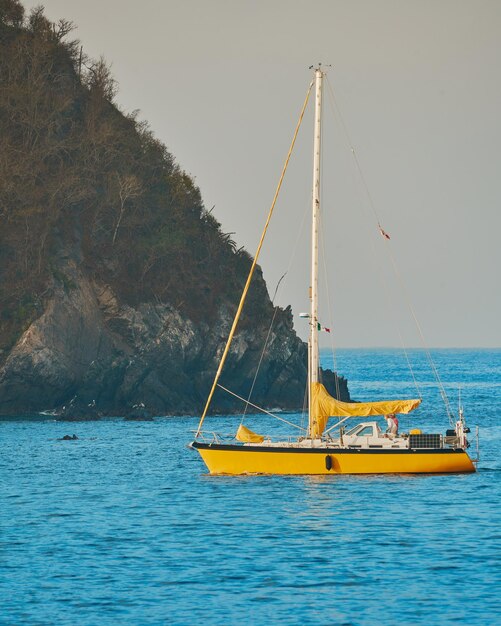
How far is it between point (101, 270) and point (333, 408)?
52.5 meters

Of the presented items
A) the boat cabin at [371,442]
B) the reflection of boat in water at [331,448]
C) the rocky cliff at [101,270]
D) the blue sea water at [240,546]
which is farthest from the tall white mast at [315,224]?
the rocky cliff at [101,270]

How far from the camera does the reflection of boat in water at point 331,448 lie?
136ft

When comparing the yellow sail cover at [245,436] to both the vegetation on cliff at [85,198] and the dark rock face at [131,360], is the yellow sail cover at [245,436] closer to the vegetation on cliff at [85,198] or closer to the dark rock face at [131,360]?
the dark rock face at [131,360]

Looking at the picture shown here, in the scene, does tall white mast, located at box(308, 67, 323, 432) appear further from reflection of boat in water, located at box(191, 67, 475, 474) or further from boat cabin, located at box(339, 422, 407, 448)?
boat cabin, located at box(339, 422, 407, 448)

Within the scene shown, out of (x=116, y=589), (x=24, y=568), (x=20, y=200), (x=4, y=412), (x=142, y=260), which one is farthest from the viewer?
(x=142, y=260)

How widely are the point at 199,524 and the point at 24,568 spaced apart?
24.3 ft

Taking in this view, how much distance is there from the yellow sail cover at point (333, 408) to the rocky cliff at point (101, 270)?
40.9 m

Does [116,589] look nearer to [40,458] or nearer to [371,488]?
[371,488]

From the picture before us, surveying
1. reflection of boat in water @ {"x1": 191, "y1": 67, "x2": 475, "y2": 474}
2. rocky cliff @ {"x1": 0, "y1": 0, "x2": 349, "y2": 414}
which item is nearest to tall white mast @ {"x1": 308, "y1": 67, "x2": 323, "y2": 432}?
reflection of boat in water @ {"x1": 191, "y1": 67, "x2": 475, "y2": 474}

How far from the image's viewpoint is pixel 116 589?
87.4ft

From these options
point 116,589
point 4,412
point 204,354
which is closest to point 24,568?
point 116,589

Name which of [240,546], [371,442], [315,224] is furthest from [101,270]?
[240,546]

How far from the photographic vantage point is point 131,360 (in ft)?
278

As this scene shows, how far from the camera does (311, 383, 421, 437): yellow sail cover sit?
138 feet
